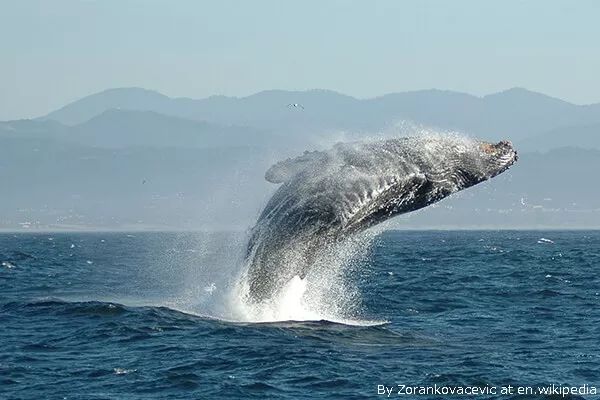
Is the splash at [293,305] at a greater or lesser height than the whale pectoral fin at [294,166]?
lesser

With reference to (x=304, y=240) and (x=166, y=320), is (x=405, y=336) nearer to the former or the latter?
(x=304, y=240)

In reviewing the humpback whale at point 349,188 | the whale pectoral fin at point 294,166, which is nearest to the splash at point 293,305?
the humpback whale at point 349,188

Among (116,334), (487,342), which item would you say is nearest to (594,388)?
(487,342)

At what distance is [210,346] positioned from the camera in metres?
16.9

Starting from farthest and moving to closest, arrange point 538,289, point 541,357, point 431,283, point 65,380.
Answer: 1. point 431,283
2. point 538,289
3. point 541,357
4. point 65,380

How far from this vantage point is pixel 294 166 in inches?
723

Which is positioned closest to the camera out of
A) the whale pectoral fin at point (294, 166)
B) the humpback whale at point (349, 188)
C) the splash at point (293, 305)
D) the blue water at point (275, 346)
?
the blue water at point (275, 346)

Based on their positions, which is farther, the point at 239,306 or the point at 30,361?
the point at 239,306

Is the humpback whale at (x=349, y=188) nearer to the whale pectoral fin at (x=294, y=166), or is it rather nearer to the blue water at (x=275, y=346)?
the whale pectoral fin at (x=294, y=166)

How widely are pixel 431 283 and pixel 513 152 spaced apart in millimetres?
14182

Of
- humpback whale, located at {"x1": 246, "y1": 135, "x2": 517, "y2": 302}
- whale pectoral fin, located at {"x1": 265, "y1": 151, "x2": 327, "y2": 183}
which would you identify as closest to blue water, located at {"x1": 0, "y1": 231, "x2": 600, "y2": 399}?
humpback whale, located at {"x1": 246, "y1": 135, "x2": 517, "y2": 302}

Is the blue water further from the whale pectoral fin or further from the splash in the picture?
the whale pectoral fin

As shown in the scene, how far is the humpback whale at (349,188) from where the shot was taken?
1762cm

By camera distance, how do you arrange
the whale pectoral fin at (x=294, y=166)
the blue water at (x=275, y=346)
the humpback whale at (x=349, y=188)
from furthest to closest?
the whale pectoral fin at (x=294, y=166)
the humpback whale at (x=349, y=188)
the blue water at (x=275, y=346)
